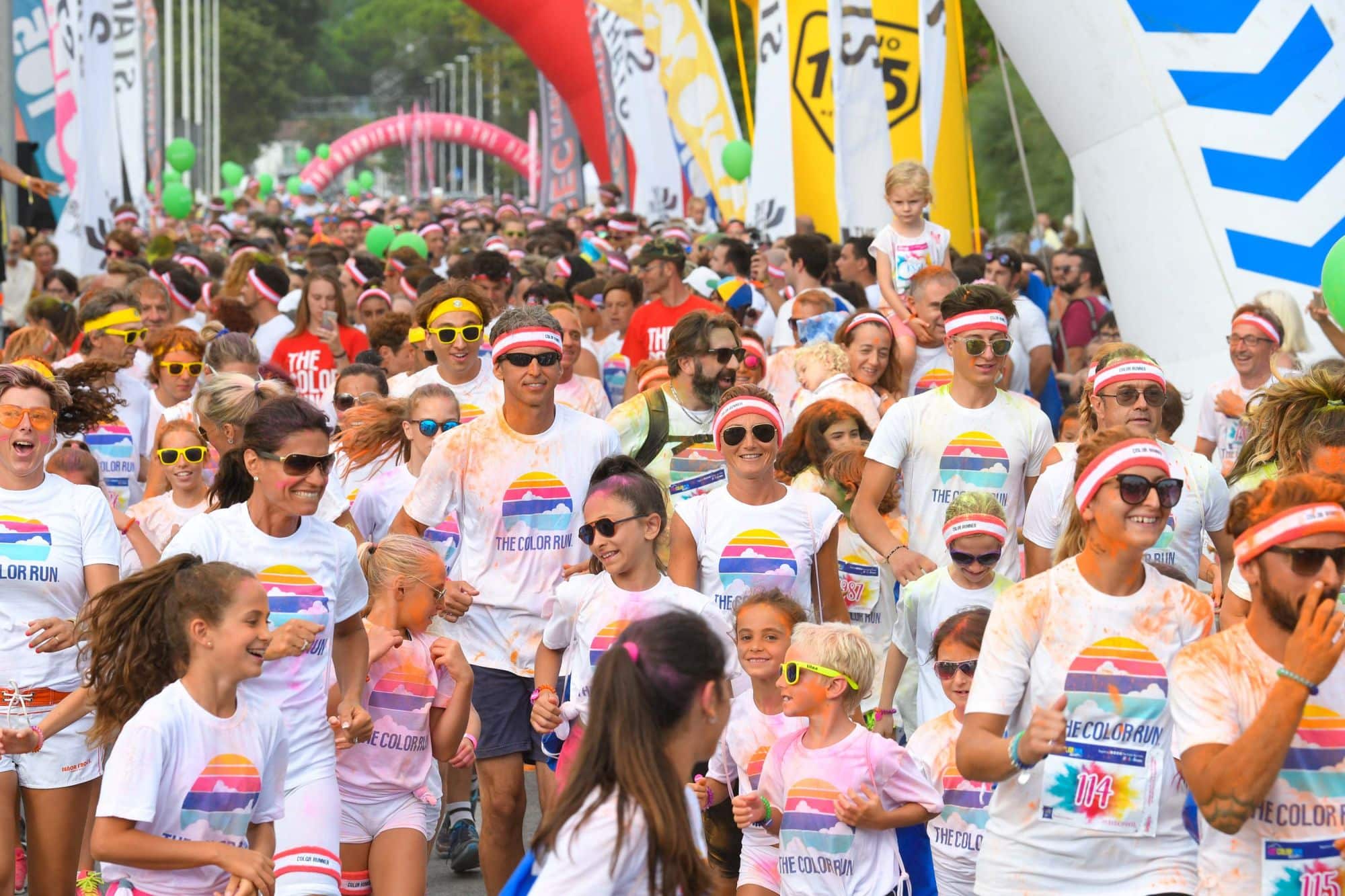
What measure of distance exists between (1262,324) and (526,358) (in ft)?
11.5

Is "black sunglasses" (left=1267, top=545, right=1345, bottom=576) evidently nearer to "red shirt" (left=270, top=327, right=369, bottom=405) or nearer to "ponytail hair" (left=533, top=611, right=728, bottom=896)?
"ponytail hair" (left=533, top=611, right=728, bottom=896)

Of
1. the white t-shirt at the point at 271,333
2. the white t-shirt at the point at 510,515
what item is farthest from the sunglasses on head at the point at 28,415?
the white t-shirt at the point at 271,333

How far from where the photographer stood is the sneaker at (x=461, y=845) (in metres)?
7.97

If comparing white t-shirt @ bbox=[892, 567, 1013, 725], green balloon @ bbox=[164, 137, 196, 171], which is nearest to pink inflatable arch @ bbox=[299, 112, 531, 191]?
green balloon @ bbox=[164, 137, 196, 171]

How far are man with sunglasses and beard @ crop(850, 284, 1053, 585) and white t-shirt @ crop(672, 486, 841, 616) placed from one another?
455 mm

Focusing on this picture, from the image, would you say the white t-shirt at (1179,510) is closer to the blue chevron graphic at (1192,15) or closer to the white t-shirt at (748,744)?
the white t-shirt at (748,744)

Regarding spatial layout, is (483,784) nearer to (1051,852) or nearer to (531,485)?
(531,485)

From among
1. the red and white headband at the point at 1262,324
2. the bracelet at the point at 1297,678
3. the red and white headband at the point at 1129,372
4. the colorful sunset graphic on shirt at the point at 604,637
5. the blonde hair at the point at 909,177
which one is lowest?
the colorful sunset graphic on shirt at the point at 604,637

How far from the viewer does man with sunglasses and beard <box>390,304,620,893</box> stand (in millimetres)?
6914

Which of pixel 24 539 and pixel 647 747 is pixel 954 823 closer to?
pixel 647 747

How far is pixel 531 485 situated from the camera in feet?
Answer: 22.8

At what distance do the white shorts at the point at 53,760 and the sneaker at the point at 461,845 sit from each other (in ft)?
6.76

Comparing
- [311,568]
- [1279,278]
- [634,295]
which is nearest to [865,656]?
[311,568]

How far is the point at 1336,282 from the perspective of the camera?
278 inches
